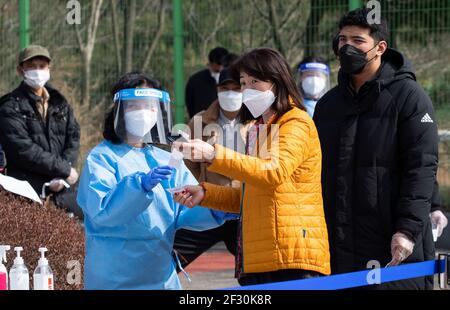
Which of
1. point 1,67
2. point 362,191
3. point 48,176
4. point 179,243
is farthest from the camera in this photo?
point 1,67

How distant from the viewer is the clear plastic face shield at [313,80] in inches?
357

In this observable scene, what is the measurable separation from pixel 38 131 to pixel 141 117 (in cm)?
394

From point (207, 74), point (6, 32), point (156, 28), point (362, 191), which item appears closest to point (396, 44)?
point (207, 74)

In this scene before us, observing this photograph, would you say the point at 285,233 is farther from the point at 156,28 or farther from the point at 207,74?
the point at 156,28

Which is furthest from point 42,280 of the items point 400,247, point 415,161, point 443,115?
point 443,115

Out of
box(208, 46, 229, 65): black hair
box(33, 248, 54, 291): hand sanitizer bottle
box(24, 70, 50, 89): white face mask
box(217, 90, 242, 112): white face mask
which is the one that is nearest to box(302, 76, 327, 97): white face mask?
box(217, 90, 242, 112): white face mask

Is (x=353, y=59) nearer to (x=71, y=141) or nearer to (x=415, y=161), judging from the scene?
(x=415, y=161)

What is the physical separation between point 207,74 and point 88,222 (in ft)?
23.1

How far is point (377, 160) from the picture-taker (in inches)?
203

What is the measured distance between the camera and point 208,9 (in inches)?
479

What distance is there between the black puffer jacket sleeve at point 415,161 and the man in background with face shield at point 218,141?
1.83 m

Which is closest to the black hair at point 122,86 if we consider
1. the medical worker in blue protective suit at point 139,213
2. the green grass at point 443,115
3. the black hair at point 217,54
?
the medical worker in blue protective suit at point 139,213

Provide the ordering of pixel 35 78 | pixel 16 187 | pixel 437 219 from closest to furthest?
1. pixel 437 219
2. pixel 16 187
3. pixel 35 78

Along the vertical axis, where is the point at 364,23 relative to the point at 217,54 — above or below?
above
